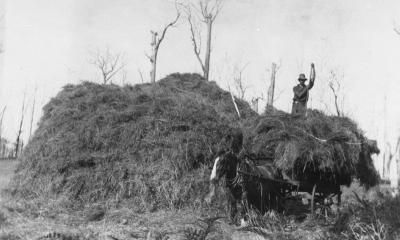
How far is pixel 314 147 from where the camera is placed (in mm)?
10352

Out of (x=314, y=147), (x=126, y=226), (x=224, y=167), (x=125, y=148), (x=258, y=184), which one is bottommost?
(x=126, y=226)

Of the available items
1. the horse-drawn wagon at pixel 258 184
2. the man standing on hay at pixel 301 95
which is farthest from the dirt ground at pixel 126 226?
the man standing on hay at pixel 301 95

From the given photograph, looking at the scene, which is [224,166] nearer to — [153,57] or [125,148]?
[125,148]

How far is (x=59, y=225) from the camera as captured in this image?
32.4 ft

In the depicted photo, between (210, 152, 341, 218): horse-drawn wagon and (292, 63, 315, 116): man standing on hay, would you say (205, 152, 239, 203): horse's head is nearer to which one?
(210, 152, 341, 218): horse-drawn wagon

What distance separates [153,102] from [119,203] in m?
3.75

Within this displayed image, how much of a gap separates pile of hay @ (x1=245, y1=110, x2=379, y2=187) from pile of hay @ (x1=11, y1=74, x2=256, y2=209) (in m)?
1.83

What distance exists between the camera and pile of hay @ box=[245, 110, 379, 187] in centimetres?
1033

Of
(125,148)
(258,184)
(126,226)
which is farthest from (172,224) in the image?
(125,148)

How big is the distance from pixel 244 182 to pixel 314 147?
1.86 meters

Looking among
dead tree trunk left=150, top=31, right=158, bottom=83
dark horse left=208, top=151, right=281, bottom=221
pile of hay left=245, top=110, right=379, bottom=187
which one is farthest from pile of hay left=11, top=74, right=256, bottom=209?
dead tree trunk left=150, top=31, right=158, bottom=83

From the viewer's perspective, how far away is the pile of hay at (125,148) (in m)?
11.8

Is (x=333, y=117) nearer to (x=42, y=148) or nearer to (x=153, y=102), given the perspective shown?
(x=153, y=102)

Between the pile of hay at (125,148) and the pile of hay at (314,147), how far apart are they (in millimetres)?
1827
